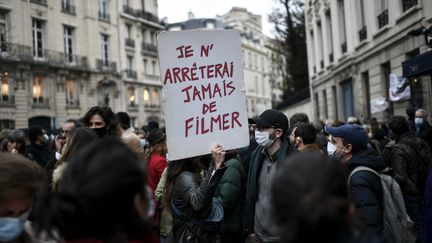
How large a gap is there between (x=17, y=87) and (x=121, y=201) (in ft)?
103

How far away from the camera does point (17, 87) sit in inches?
1193

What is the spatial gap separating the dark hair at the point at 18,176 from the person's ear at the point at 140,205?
0.76 metres

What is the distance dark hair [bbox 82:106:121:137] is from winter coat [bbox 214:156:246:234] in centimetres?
175

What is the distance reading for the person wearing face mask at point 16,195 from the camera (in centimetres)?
220

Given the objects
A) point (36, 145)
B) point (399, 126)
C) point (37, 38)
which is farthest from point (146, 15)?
point (399, 126)

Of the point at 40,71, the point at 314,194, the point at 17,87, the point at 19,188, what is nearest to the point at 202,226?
the point at 19,188

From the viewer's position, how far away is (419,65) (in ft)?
28.1

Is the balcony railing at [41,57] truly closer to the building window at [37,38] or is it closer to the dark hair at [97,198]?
the building window at [37,38]

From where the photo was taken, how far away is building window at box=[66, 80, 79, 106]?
35.7 m

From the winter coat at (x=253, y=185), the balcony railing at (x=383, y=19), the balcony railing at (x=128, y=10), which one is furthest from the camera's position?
the balcony railing at (x=128, y=10)

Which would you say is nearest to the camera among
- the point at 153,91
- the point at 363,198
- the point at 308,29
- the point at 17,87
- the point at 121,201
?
the point at 121,201

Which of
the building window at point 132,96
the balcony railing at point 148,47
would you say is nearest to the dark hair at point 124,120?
the building window at point 132,96

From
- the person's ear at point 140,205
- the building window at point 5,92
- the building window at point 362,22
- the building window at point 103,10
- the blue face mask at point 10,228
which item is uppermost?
the building window at point 103,10

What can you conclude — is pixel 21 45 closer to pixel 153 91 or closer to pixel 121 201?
pixel 153 91
